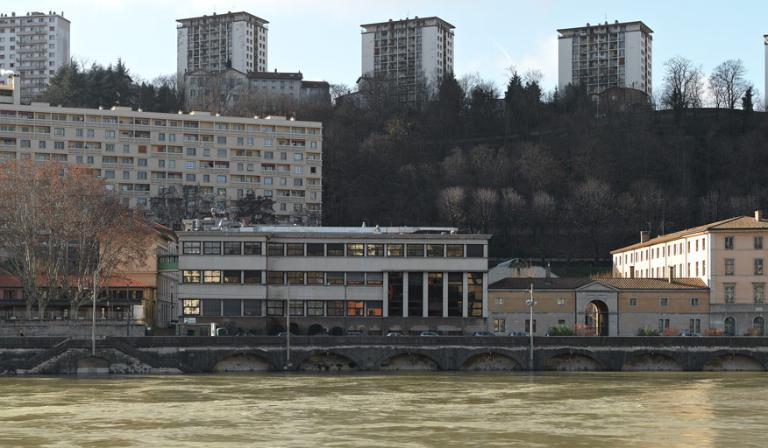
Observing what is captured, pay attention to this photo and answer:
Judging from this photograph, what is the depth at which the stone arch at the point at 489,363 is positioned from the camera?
84438 mm

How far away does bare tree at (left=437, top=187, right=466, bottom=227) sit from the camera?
142125 millimetres

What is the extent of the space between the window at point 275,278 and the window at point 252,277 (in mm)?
921

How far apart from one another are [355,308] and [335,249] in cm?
516

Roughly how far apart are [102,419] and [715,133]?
431ft

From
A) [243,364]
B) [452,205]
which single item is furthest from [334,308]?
[452,205]

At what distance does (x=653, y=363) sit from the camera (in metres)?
85.8

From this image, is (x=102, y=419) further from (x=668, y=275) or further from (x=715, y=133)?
(x=715, y=133)

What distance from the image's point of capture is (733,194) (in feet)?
502

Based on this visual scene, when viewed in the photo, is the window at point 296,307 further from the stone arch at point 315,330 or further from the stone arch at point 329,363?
the stone arch at point 329,363

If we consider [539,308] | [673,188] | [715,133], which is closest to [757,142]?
[715,133]

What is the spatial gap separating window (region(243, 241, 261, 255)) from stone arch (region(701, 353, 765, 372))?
36.6 meters

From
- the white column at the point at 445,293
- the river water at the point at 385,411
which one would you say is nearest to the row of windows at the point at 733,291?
the white column at the point at 445,293

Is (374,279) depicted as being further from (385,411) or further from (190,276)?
(385,411)

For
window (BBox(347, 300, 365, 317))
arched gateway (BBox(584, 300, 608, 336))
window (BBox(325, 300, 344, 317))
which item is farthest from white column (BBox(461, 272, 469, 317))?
arched gateway (BBox(584, 300, 608, 336))
